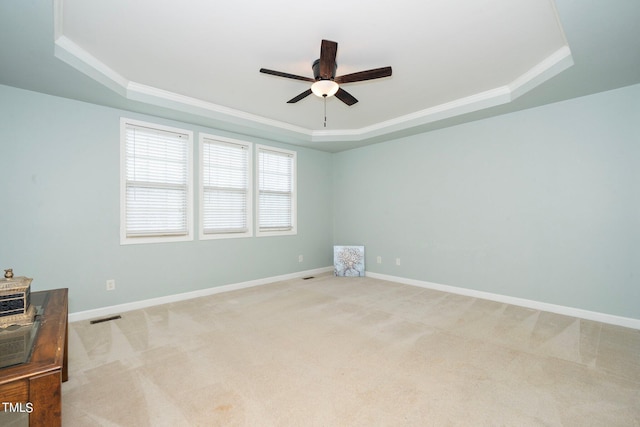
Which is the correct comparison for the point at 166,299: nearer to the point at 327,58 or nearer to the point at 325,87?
the point at 325,87

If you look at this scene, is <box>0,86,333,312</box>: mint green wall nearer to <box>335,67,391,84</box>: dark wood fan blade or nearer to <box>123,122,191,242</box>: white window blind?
<box>123,122,191,242</box>: white window blind

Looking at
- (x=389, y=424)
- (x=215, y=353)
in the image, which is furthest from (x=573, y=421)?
(x=215, y=353)

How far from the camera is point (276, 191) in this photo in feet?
16.6

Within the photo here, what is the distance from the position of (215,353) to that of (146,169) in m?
2.53

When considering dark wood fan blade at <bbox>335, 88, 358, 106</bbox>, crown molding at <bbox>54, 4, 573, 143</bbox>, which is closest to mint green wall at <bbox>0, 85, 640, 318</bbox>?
crown molding at <bbox>54, 4, 573, 143</bbox>

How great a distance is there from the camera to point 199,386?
1.94 metres

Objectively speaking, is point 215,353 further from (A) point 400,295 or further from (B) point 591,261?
(B) point 591,261

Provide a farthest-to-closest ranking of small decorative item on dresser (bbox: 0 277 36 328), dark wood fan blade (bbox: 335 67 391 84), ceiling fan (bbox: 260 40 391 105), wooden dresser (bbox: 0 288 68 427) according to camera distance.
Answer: dark wood fan blade (bbox: 335 67 391 84) → ceiling fan (bbox: 260 40 391 105) → small decorative item on dresser (bbox: 0 277 36 328) → wooden dresser (bbox: 0 288 68 427)

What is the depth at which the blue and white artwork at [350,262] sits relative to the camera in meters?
5.33

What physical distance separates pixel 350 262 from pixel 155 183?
342 centimetres

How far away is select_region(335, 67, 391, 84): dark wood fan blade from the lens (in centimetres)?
235

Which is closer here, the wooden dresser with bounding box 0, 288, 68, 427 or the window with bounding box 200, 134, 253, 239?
the wooden dresser with bounding box 0, 288, 68, 427

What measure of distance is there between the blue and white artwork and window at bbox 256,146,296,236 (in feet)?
3.34

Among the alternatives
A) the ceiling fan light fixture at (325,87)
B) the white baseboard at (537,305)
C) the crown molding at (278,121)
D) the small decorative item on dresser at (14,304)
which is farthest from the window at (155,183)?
the white baseboard at (537,305)
